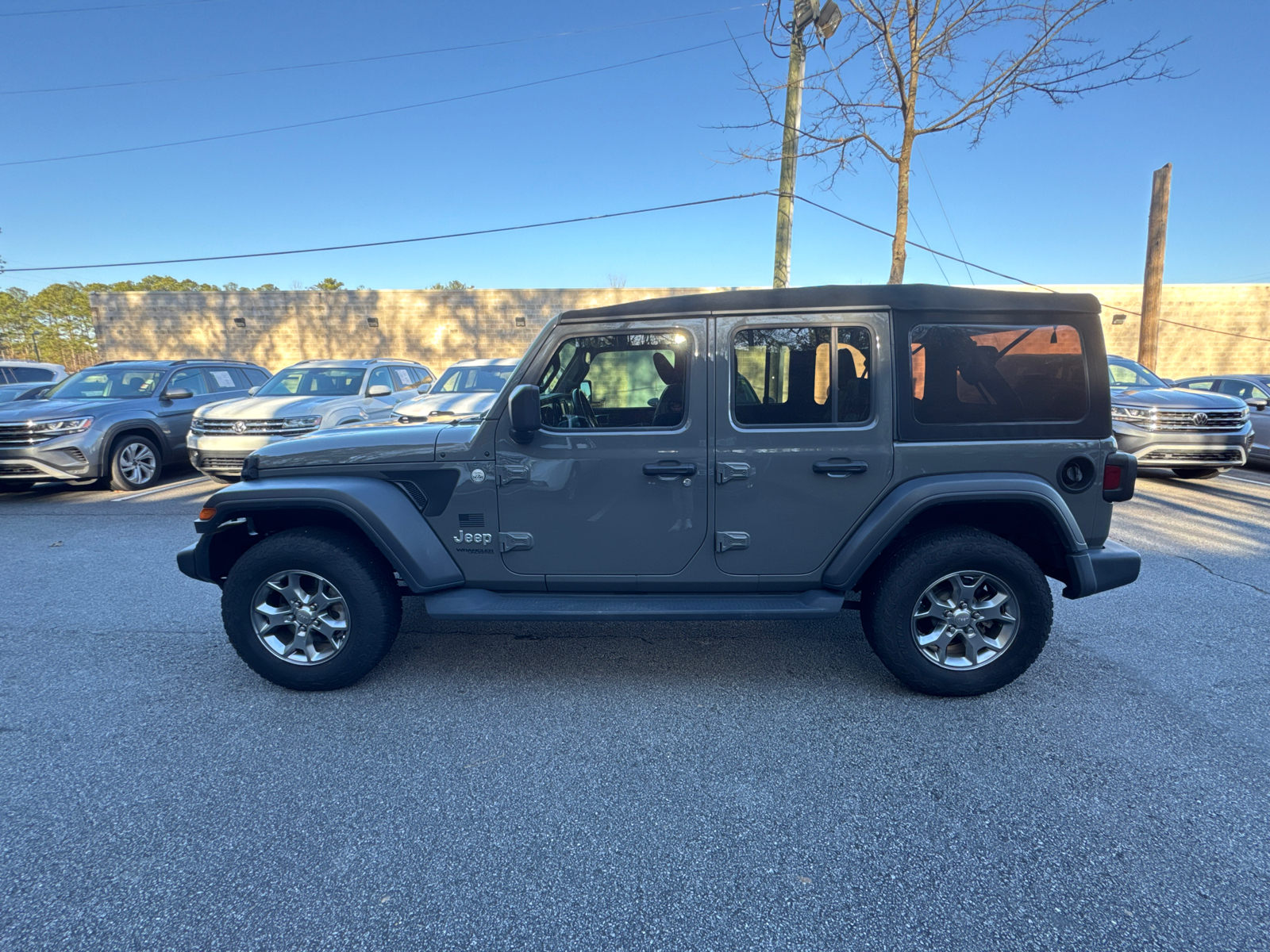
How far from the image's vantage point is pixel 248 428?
26.2ft

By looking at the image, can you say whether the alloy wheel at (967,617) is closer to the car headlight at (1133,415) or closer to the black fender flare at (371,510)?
the black fender flare at (371,510)

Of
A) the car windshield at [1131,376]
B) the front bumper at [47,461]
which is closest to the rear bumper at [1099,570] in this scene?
the car windshield at [1131,376]

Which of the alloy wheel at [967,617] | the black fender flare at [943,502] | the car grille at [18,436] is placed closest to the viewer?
the black fender flare at [943,502]

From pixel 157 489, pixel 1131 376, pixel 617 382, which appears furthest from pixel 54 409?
pixel 1131 376

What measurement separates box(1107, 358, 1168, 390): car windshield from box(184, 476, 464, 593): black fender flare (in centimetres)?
1063

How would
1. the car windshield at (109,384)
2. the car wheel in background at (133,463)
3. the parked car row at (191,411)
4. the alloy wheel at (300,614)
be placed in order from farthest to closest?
the car windshield at (109,384) < the car wheel in background at (133,463) < the parked car row at (191,411) < the alloy wheel at (300,614)

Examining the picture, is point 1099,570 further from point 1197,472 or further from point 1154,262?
point 1154,262

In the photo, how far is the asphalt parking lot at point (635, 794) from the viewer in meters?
1.82

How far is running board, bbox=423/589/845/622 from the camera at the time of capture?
9.62 feet

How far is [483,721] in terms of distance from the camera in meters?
2.88

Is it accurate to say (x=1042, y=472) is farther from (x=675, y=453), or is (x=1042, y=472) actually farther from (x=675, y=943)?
(x=675, y=943)

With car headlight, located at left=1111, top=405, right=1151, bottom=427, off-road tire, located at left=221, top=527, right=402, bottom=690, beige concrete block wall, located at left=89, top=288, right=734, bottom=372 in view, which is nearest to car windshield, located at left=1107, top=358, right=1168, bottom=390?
car headlight, located at left=1111, top=405, right=1151, bottom=427

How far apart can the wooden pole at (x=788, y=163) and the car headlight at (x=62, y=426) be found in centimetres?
1007

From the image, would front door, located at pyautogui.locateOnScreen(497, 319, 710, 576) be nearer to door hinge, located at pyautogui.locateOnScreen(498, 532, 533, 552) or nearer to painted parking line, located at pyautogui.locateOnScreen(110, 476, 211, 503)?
door hinge, located at pyautogui.locateOnScreen(498, 532, 533, 552)
